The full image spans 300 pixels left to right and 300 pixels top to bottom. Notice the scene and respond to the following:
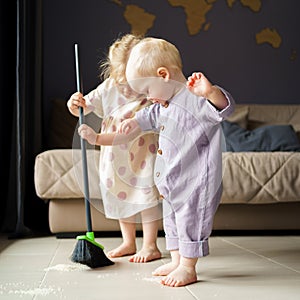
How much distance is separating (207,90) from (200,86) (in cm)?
3

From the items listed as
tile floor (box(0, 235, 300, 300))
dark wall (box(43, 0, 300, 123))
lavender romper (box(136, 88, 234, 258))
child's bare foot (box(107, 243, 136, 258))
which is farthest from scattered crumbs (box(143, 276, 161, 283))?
dark wall (box(43, 0, 300, 123))

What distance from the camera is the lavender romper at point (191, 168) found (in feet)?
5.84

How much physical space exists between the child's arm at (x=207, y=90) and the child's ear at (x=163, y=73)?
14 centimetres

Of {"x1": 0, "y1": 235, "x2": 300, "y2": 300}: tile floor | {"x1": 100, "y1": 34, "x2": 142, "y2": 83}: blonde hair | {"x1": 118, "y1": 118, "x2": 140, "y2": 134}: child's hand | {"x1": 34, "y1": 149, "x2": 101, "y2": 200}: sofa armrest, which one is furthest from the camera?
{"x1": 34, "y1": 149, "x2": 101, "y2": 200}: sofa armrest

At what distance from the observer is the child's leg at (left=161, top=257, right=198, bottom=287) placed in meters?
1.71

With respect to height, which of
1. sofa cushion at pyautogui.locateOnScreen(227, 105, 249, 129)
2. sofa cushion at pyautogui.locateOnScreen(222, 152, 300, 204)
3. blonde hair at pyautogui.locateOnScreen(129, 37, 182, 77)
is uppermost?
blonde hair at pyautogui.locateOnScreen(129, 37, 182, 77)

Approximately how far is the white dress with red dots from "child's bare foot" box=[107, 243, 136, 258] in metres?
0.21

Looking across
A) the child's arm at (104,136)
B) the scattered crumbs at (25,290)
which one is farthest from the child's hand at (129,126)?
the scattered crumbs at (25,290)

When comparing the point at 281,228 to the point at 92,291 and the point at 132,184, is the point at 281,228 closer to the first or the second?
the point at 132,184

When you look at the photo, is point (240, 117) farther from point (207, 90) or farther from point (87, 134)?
point (207, 90)

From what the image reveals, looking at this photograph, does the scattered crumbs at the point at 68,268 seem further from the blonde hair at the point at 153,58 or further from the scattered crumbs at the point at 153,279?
the blonde hair at the point at 153,58

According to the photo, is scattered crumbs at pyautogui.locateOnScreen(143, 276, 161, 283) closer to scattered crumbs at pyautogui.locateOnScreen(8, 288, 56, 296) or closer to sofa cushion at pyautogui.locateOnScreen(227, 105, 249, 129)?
scattered crumbs at pyautogui.locateOnScreen(8, 288, 56, 296)

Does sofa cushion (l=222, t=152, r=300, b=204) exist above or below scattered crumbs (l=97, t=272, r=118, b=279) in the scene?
above

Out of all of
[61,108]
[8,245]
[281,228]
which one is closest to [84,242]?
[8,245]
